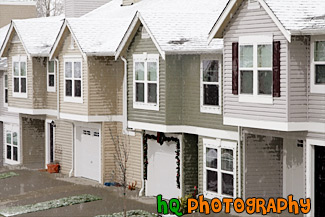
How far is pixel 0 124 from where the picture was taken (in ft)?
139

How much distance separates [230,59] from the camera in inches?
891

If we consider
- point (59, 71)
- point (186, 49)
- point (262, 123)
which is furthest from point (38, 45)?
point (262, 123)

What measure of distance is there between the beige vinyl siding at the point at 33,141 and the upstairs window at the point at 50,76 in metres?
3.38

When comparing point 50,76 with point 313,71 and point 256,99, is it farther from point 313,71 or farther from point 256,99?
point 313,71

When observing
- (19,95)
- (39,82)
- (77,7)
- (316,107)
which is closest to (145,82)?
(316,107)

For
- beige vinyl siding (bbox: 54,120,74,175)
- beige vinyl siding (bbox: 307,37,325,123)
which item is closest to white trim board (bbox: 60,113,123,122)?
beige vinyl siding (bbox: 54,120,74,175)

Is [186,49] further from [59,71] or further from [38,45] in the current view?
[38,45]

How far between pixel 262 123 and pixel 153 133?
762cm

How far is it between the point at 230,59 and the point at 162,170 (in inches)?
275

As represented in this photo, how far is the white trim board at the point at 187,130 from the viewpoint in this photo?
24495 mm

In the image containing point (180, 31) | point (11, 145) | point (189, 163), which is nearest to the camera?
point (189, 163)

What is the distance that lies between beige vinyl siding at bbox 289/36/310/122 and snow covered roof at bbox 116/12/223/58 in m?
4.41

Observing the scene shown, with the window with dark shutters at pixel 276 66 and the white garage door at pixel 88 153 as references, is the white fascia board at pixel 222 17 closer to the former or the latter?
the window with dark shutters at pixel 276 66

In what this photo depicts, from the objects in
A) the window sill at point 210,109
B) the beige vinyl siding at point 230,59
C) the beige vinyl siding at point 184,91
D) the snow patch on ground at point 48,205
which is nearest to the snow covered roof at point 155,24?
the beige vinyl siding at point 184,91
